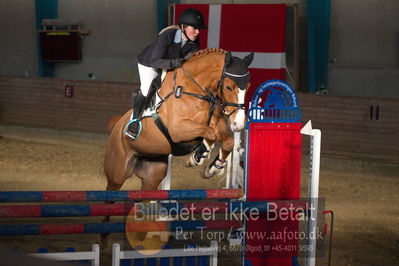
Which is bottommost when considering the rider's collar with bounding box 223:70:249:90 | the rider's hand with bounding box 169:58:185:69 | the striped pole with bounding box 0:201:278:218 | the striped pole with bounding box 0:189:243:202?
the striped pole with bounding box 0:201:278:218

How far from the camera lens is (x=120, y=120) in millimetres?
5715

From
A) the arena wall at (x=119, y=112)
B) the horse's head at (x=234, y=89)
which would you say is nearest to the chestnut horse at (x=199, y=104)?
the horse's head at (x=234, y=89)

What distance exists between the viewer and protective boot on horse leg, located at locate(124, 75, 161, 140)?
5.25 m

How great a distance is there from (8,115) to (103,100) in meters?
2.56

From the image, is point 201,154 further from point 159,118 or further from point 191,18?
point 191,18

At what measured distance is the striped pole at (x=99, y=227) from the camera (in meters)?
3.48

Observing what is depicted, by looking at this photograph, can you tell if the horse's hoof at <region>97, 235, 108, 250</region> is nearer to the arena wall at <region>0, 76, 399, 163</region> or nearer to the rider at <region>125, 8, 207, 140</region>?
the rider at <region>125, 8, 207, 140</region>

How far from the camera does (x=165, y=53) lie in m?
5.21

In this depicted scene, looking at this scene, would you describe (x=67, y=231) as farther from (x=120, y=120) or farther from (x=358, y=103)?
(x=358, y=103)

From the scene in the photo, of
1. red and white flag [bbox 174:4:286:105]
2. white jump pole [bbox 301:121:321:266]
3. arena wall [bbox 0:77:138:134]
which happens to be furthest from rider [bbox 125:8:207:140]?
arena wall [bbox 0:77:138:134]

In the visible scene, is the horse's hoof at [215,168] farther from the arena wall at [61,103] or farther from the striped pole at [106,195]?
the arena wall at [61,103]

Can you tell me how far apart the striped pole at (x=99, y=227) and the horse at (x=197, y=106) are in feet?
2.63

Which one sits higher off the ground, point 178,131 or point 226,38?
point 226,38

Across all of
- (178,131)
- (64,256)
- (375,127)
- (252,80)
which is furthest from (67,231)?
(252,80)
